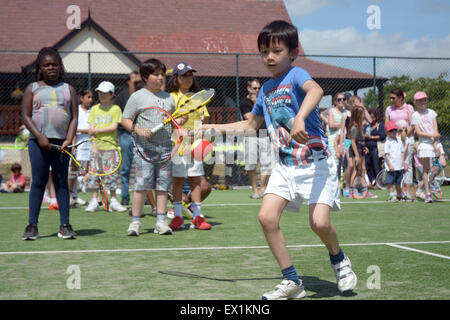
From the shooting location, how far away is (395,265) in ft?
15.5

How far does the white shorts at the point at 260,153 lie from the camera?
11.3 metres

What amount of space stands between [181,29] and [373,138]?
17.5 meters

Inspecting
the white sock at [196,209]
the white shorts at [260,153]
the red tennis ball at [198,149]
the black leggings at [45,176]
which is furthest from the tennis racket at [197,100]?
the white shorts at [260,153]

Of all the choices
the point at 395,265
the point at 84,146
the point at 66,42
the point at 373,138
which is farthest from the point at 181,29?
the point at 395,265

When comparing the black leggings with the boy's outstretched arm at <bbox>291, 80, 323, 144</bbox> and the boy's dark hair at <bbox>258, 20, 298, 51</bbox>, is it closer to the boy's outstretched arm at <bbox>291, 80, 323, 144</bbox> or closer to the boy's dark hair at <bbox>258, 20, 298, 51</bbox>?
the boy's dark hair at <bbox>258, 20, 298, 51</bbox>

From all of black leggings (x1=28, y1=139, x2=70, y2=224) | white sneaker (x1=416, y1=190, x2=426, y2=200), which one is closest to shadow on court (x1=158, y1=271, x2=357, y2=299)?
black leggings (x1=28, y1=139, x2=70, y2=224)

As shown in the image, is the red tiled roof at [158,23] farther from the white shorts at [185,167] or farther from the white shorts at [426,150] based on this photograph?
the white shorts at [185,167]

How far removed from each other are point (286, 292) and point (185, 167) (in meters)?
3.50

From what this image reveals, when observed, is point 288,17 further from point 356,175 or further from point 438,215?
point 438,215

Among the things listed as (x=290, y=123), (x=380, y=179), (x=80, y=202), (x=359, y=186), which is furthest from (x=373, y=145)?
(x=290, y=123)

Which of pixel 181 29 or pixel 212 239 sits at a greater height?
pixel 181 29

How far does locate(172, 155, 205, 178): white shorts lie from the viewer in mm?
6902

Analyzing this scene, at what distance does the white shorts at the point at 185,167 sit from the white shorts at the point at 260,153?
4.24 metres
